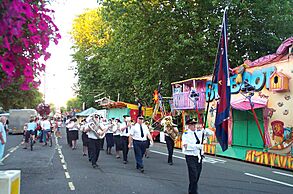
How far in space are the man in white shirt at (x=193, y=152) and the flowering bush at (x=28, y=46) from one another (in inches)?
183

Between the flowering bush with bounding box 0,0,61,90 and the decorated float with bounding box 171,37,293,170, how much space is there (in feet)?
39.9

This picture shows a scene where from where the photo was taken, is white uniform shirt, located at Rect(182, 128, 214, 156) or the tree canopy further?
the tree canopy

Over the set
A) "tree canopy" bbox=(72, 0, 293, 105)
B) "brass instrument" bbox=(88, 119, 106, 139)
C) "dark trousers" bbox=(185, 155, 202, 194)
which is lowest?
"dark trousers" bbox=(185, 155, 202, 194)

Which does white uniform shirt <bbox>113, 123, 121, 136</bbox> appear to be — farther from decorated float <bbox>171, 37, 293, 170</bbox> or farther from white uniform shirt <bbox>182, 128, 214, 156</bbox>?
white uniform shirt <bbox>182, 128, 214, 156</bbox>

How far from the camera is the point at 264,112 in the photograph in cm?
1606

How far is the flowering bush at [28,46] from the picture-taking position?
304 centimetres

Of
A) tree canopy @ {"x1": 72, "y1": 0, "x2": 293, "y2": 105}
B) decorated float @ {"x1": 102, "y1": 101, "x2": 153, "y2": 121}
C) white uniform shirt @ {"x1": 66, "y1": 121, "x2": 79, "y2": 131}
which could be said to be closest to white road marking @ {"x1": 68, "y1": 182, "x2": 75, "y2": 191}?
white uniform shirt @ {"x1": 66, "y1": 121, "x2": 79, "y2": 131}

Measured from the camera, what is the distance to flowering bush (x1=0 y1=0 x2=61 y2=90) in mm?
3040

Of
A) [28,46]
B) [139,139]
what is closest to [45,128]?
[139,139]

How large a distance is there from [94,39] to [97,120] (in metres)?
30.0

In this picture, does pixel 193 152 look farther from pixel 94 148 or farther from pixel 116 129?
pixel 116 129

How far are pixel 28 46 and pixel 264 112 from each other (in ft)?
46.8

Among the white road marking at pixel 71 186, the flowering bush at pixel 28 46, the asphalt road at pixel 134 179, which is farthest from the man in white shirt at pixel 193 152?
the flowering bush at pixel 28 46

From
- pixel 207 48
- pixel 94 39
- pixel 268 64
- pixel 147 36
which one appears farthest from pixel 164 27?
pixel 94 39
